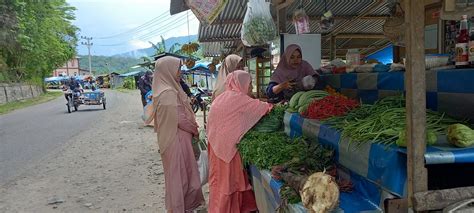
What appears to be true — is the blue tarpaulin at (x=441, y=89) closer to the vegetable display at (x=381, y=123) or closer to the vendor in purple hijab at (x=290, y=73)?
the vegetable display at (x=381, y=123)

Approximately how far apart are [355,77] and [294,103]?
61 centimetres

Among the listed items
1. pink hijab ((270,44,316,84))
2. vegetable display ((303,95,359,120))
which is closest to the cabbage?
vegetable display ((303,95,359,120))

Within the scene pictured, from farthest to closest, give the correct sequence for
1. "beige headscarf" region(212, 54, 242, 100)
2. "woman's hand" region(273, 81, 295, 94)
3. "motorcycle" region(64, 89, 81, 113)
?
"motorcycle" region(64, 89, 81, 113), "beige headscarf" region(212, 54, 242, 100), "woman's hand" region(273, 81, 295, 94)

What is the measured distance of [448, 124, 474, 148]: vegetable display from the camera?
1705 millimetres

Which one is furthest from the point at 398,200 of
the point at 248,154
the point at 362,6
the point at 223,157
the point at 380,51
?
the point at 380,51

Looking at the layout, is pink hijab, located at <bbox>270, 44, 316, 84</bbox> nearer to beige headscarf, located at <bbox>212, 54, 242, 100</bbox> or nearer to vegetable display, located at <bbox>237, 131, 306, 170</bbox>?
vegetable display, located at <bbox>237, 131, 306, 170</bbox>

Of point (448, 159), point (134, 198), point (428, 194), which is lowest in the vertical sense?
point (134, 198)

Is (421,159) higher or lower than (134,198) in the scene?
higher

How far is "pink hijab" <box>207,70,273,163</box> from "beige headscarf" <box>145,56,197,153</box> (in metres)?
0.51

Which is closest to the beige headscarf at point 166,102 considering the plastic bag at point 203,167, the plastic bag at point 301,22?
the plastic bag at point 203,167

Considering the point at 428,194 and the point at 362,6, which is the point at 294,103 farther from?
the point at 362,6

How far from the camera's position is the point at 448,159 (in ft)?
5.47

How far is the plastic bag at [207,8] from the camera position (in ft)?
12.2

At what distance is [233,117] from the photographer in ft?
12.8
